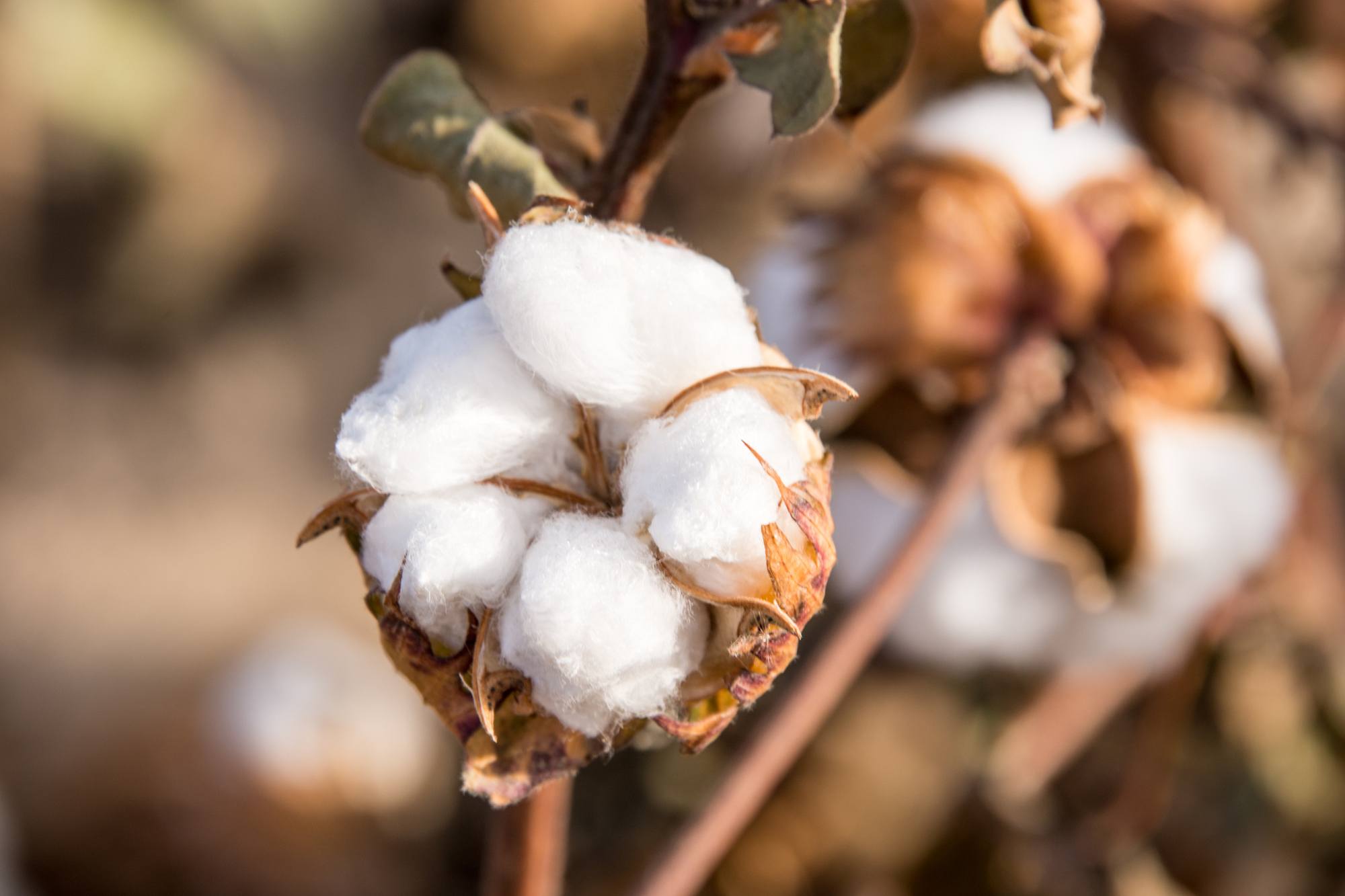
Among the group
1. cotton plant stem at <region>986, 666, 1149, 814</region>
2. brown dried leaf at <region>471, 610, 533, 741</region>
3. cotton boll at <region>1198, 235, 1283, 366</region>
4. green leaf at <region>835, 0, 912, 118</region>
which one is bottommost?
cotton plant stem at <region>986, 666, 1149, 814</region>

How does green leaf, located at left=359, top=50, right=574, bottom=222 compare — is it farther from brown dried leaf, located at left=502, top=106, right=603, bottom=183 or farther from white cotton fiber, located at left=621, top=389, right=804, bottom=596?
white cotton fiber, located at left=621, top=389, right=804, bottom=596

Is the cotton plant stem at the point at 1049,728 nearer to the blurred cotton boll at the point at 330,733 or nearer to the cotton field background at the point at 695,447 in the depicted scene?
the cotton field background at the point at 695,447

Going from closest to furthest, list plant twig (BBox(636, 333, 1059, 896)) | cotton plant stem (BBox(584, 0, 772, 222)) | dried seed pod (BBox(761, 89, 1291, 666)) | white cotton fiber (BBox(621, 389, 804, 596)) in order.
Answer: white cotton fiber (BBox(621, 389, 804, 596)) → cotton plant stem (BBox(584, 0, 772, 222)) → plant twig (BBox(636, 333, 1059, 896)) → dried seed pod (BBox(761, 89, 1291, 666))

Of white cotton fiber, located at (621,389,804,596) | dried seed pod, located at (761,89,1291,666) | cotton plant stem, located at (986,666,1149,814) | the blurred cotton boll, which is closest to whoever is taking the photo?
white cotton fiber, located at (621,389,804,596)

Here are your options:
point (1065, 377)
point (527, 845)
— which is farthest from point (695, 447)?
point (1065, 377)

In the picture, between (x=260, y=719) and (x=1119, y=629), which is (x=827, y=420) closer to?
(x=1119, y=629)

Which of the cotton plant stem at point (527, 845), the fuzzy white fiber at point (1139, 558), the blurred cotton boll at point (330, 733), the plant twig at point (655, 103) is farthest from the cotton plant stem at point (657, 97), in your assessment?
the blurred cotton boll at point (330, 733)

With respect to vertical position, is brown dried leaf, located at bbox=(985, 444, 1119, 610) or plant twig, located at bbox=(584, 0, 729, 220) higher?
plant twig, located at bbox=(584, 0, 729, 220)

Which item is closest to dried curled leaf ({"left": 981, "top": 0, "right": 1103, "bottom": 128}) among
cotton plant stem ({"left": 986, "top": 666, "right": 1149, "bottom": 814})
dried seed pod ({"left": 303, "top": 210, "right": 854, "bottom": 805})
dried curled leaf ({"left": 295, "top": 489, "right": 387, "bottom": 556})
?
dried seed pod ({"left": 303, "top": 210, "right": 854, "bottom": 805})
